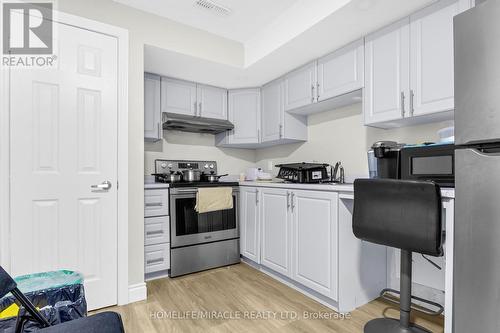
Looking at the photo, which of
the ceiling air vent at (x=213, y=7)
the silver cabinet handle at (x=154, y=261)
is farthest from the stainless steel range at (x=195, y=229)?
the ceiling air vent at (x=213, y=7)

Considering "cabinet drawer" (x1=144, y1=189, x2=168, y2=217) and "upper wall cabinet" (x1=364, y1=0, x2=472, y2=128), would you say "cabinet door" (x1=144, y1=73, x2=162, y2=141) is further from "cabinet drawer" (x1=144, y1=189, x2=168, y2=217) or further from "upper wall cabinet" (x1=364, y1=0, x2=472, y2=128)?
"upper wall cabinet" (x1=364, y1=0, x2=472, y2=128)

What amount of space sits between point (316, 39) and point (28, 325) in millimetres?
2699

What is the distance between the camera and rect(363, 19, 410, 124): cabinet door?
1912mm

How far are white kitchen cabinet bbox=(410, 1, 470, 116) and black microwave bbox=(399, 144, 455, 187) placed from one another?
0.41 meters

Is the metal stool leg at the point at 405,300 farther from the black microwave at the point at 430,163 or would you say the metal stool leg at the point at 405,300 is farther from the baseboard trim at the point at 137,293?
the baseboard trim at the point at 137,293

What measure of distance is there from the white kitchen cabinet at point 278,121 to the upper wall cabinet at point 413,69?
104cm

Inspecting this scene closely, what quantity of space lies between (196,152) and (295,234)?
1.88m

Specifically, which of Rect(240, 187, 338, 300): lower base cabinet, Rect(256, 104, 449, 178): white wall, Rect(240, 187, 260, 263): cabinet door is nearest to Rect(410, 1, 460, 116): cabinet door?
Rect(256, 104, 449, 178): white wall

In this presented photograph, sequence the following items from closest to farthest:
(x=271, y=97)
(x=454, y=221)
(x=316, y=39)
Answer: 1. (x=454, y=221)
2. (x=316, y=39)
3. (x=271, y=97)

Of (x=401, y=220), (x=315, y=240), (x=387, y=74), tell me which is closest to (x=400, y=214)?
(x=401, y=220)

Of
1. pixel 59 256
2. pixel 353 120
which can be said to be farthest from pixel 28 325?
pixel 353 120

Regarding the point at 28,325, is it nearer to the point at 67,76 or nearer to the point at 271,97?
the point at 67,76

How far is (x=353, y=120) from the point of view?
2.63 meters

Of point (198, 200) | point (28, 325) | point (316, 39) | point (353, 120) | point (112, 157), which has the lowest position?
point (28, 325)
